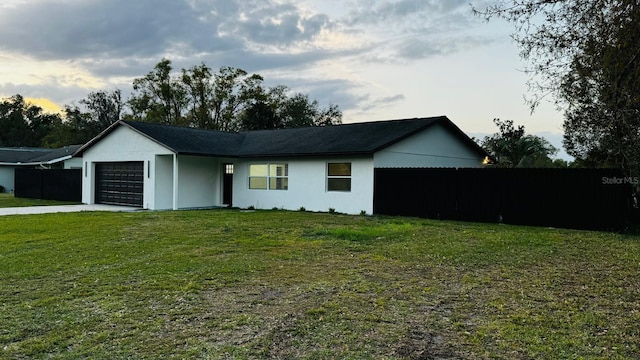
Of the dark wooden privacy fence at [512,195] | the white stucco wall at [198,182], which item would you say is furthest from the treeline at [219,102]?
the dark wooden privacy fence at [512,195]

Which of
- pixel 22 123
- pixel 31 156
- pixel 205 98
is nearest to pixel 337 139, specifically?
pixel 31 156

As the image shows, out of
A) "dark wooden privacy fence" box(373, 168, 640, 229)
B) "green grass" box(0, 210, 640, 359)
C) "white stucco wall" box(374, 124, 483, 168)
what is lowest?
"green grass" box(0, 210, 640, 359)

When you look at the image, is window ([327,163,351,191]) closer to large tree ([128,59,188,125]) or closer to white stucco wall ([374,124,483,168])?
white stucco wall ([374,124,483,168])

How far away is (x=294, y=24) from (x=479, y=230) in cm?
991

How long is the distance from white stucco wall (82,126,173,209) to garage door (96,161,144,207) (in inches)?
11.8

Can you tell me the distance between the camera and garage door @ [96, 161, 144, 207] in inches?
802

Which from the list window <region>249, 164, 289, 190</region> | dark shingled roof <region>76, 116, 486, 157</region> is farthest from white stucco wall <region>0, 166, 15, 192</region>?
window <region>249, 164, 289, 190</region>

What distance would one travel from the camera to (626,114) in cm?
556

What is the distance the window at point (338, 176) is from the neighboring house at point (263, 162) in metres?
0.04

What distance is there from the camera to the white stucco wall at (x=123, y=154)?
19391 mm

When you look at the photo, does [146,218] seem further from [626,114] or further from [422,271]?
[626,114]

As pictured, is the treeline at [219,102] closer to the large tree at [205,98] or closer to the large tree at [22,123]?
the large tree at [205,98]

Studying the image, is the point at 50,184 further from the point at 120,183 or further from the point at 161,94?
the point at 161,94

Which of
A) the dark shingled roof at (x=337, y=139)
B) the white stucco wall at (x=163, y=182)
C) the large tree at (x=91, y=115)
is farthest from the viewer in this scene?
the large tree at (x=91, y=115)
